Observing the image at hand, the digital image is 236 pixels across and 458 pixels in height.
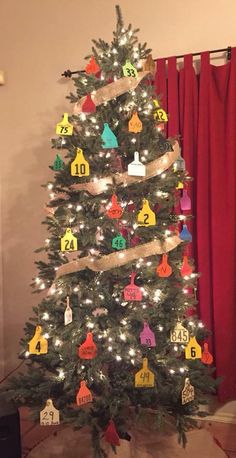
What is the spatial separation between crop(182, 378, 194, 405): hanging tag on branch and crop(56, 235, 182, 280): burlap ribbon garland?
0.58 m

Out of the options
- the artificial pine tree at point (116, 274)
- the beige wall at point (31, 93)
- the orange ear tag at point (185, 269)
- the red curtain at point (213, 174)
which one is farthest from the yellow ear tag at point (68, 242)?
the beige wall at point (31, 93)

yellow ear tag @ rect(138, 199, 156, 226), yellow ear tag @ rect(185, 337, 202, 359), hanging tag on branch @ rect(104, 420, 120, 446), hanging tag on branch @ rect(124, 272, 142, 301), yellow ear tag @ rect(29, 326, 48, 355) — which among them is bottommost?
hanging tag on branch @ rect(104, 420, 120, 446)

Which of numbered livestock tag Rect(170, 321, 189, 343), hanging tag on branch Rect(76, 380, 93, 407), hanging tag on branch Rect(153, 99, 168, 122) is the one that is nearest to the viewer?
hanging tag on branch Rect(76, 380, 93, 407)

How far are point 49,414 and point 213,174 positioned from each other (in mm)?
1500

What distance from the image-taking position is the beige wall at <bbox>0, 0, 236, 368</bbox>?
275cm

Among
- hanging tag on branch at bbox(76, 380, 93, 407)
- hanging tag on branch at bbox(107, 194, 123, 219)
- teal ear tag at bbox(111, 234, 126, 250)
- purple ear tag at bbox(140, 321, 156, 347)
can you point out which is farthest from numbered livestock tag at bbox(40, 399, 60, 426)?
hanging tag on branch at bbox(107, 194, 123, 219)

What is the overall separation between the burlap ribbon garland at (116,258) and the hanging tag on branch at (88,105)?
2.07 ft

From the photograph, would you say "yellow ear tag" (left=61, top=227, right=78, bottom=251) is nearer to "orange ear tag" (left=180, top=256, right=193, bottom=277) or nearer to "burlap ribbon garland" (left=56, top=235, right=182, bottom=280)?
"burlap ribbon garland" (left=56, top=235, right=182, bottom=280)

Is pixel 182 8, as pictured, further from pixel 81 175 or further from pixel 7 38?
pixel 81 175

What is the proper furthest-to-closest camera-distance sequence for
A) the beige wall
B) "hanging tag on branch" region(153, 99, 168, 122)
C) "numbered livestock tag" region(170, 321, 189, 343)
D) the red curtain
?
1. the beige wall
2. the red curtain
3. "hanging tag on branch" region(153, 99, 168, 122)
4. "numbered livestock tag" region(170, 321, 189, 343)

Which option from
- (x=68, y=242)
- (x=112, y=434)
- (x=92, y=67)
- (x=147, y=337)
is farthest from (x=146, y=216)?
(x=112, y=434)

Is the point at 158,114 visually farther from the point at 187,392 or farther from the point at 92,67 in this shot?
the point at 187,392

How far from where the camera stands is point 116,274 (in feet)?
6.13

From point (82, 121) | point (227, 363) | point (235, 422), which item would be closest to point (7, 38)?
point (82, 121)
